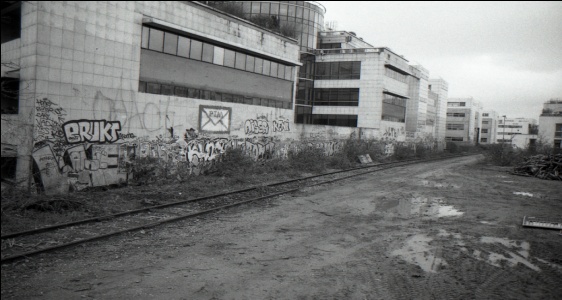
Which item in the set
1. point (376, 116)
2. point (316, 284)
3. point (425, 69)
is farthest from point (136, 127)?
point (425, 69)

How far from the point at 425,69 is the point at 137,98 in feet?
175

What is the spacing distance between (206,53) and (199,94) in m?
2.11

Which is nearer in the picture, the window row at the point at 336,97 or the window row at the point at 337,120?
the window row at the point at 336,97

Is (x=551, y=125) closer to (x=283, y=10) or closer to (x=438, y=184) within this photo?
(x=283, y=10)

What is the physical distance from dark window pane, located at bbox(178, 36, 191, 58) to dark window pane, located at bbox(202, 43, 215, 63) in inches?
42.5

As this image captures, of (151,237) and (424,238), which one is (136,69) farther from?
(424,238)

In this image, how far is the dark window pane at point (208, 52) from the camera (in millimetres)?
18297

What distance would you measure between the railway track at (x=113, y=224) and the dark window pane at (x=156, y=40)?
23.6 feet

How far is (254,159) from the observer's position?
21266mm

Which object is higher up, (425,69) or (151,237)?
(425,69)

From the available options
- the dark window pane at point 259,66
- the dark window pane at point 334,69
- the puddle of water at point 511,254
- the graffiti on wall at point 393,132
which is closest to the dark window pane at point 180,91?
the dark window pane at point 259,66

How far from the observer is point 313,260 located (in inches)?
282

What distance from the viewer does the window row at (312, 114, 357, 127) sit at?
1564 inches

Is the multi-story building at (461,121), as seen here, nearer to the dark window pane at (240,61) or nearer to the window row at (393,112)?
the window row at (393,112)
